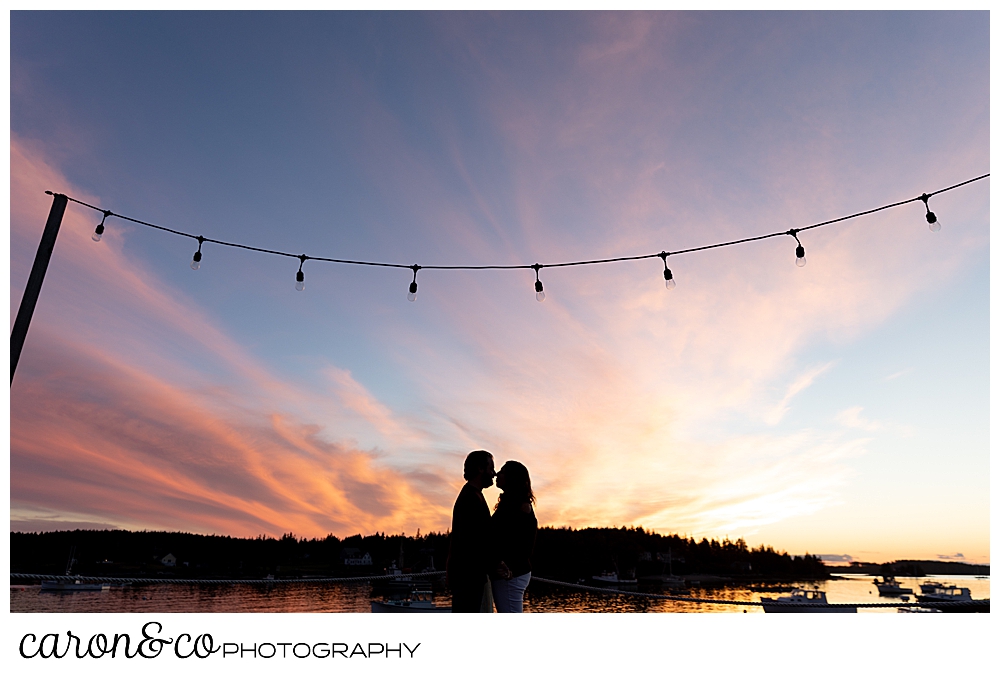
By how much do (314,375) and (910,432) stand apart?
10924mm

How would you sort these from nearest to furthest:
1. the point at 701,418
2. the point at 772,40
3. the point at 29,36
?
the point at 29,36, the point at 772,40, the point at 701,418

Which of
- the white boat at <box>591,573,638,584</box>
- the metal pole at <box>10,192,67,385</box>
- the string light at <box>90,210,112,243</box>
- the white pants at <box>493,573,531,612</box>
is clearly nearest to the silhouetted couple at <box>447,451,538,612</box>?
the white pants at <box>493,573,531,612</box>

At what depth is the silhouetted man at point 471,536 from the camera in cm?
280

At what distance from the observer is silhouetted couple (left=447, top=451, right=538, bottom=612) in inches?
110

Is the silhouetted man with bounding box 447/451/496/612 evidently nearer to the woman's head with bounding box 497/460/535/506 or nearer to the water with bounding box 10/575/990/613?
the woman's head with bounding box 497/460/535/506

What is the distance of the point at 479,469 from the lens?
2846 mm

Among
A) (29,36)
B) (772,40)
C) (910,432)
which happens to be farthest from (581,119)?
(910,432)

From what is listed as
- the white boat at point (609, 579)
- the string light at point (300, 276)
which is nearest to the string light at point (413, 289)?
the string light at point (300, 276)

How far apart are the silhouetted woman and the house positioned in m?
62.6

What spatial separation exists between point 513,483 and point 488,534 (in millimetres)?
265

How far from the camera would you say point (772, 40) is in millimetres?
5570

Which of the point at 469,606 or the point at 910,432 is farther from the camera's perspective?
the point at 910,432
